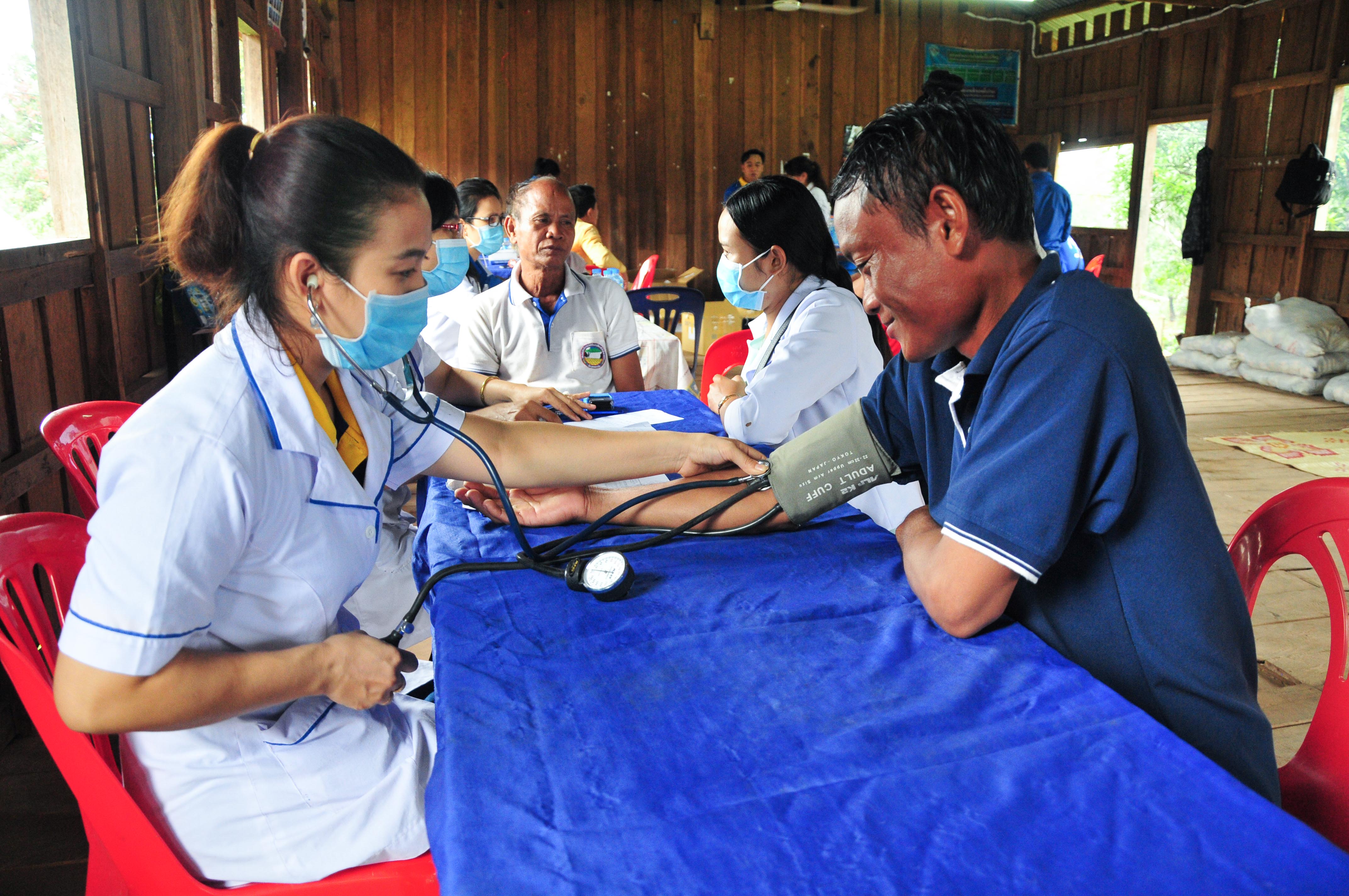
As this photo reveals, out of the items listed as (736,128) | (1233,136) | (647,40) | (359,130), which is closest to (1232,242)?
(1233,136)

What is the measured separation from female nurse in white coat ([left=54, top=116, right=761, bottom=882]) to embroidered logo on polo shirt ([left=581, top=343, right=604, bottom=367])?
5.33 feet

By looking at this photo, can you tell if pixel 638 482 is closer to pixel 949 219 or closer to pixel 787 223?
pixel 949 219

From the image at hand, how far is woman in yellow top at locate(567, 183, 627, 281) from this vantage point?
5559 millimetres

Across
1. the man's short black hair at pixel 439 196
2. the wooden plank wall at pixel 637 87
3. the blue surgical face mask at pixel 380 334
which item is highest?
the wooden plank wall at pixel 637 87

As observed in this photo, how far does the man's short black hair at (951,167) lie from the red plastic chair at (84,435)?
4.36ft

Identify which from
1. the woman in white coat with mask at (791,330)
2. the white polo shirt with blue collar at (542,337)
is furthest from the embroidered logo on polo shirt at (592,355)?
the woman in white coat with mask at (791,330)

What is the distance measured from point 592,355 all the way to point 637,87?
523 cm

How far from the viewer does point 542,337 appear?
2727mm

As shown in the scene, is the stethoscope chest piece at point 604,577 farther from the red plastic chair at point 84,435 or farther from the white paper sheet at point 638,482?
the red plastic chair at point 84,435

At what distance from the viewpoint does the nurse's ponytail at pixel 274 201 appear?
98 centimetres

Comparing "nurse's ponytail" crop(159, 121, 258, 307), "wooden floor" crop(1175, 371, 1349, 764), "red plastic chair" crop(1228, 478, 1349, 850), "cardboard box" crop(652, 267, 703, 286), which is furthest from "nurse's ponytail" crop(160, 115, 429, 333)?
"cardboard box" crop(652, 267, 703, 286)

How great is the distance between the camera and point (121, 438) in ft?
2.72

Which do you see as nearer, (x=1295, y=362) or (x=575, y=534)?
(x=575, y=534)

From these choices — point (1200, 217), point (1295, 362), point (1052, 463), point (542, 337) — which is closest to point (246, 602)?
point (1052, 463)
